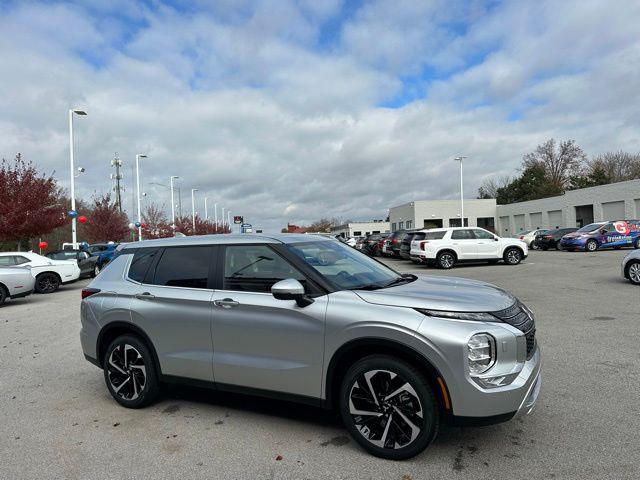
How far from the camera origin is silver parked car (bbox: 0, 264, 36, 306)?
13.6 metres

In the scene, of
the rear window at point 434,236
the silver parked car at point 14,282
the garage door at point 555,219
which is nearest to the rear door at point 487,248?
the rear window at point 434,236

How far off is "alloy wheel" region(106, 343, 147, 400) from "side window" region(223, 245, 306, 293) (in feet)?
4.32

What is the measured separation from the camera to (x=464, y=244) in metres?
21.3

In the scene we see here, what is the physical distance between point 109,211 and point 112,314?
137 feet

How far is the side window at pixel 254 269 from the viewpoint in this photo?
4160 mm

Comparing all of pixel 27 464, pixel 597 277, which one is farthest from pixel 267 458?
pixel 597 277

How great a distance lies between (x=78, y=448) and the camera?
393cm

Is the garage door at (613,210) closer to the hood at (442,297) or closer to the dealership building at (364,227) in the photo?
the hood at (442,297)

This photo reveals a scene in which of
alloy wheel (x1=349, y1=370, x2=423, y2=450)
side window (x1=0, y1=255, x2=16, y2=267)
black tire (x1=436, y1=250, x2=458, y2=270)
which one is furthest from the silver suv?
black tire (x1=436, y1=250, x2=458, y2=270)

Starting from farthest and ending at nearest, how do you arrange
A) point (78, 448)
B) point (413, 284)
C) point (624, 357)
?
point (624, 357) → point (413, 284) → point (78, 448)

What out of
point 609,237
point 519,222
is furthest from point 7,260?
point 519,222

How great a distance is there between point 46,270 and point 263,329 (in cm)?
1589

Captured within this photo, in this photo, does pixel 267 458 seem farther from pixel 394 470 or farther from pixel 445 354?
pixel 445 354

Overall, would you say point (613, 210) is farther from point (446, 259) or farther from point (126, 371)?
point (126, 371)
